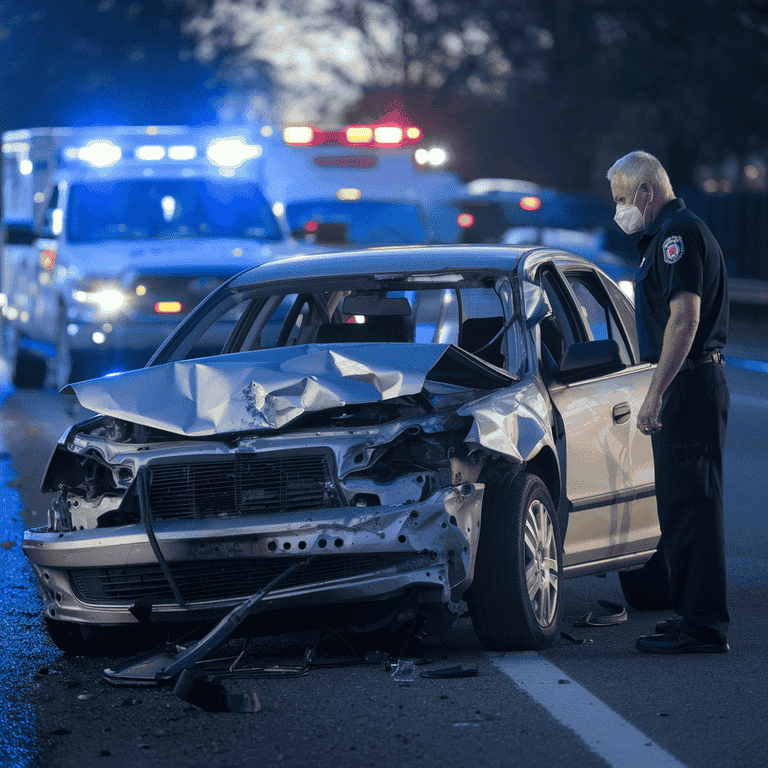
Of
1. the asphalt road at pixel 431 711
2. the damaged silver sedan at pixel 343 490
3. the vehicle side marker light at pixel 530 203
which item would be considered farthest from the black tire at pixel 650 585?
the vehicle side marker light at pixel 530 203

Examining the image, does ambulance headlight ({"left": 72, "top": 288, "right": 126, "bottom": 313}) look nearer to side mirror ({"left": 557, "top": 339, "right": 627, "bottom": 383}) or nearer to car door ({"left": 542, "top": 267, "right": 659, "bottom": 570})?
car door ({"left": 542, "top": 267, "right": 659, "bottom": 570})

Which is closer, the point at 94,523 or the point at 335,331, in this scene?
the point at 94,523

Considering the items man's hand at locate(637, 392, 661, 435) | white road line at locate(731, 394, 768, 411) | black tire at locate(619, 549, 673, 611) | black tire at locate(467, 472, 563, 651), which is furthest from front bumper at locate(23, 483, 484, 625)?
white road line at locate(731, 394, 768, 411)

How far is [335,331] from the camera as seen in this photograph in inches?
285

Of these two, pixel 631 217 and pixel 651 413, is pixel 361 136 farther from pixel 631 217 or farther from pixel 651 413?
pixel 651 413

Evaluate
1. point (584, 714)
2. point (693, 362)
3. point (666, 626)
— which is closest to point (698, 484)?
point (693, 362)

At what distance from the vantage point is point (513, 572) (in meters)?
5.75

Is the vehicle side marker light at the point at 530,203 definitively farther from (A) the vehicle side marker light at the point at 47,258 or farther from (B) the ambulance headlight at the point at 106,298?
(B) the ambulance headlight at the point at 106,298


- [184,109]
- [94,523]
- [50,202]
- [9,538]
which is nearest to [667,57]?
[184,109]

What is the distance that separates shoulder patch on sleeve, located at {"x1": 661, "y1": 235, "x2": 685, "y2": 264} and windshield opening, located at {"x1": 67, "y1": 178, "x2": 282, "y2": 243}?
1003 cm

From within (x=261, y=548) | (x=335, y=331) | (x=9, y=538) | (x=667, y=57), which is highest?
(x=667, y=57)

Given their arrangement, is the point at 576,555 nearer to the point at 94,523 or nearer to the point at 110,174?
the point at 94,523

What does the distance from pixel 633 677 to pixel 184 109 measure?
3414cm

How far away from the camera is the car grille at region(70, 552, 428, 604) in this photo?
564 cm
